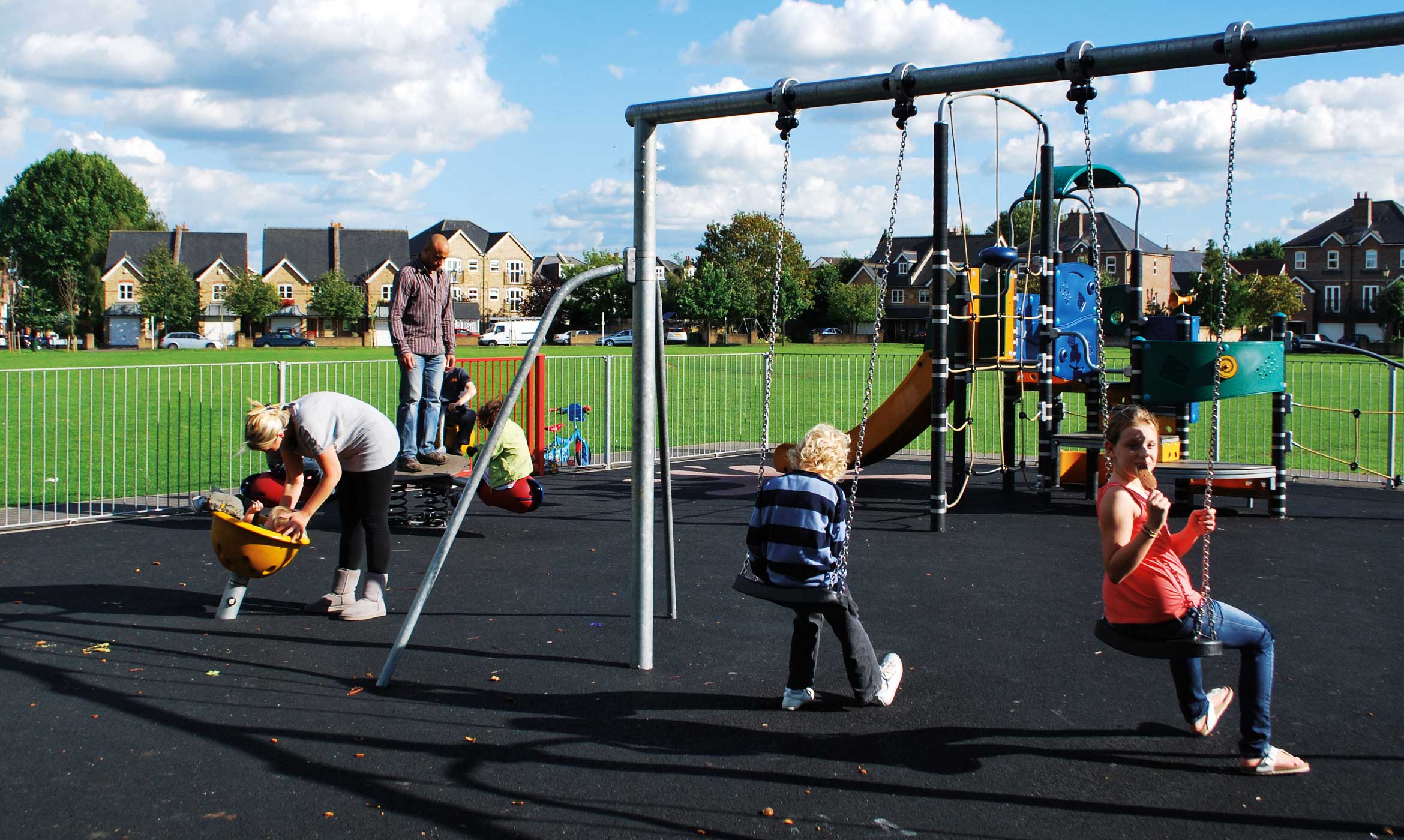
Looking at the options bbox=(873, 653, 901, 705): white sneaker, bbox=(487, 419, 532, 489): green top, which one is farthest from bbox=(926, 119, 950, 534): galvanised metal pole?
bbox=(873, 653, 901, 705): white sneaker

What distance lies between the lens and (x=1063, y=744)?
15.0 feet

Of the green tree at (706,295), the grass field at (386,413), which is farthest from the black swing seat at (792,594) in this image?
the green tree at (706,295)

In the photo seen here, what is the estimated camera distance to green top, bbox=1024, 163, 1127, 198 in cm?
1355

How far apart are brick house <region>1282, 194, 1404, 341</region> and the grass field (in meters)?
64.8

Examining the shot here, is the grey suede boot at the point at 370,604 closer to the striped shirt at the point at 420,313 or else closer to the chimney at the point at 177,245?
the striped shirt at the point at 420,313

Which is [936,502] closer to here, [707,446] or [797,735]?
[797,735]

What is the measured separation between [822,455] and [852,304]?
79.8m

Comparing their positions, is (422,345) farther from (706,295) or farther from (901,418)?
(706,295)

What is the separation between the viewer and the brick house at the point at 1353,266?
89.2m

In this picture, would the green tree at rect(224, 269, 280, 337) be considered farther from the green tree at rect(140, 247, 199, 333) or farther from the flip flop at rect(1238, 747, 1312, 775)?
the flip flop at rect(1238, 747, 1312, 775)

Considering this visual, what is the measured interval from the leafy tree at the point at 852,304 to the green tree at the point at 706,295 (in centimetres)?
1240

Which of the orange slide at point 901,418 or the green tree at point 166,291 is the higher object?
the green tree at point 166,291

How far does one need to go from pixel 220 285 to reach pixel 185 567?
9067 cm

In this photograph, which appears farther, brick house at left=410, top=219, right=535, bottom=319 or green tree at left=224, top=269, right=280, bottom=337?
brick house at left=410, top=219, right=535, bottom=319
